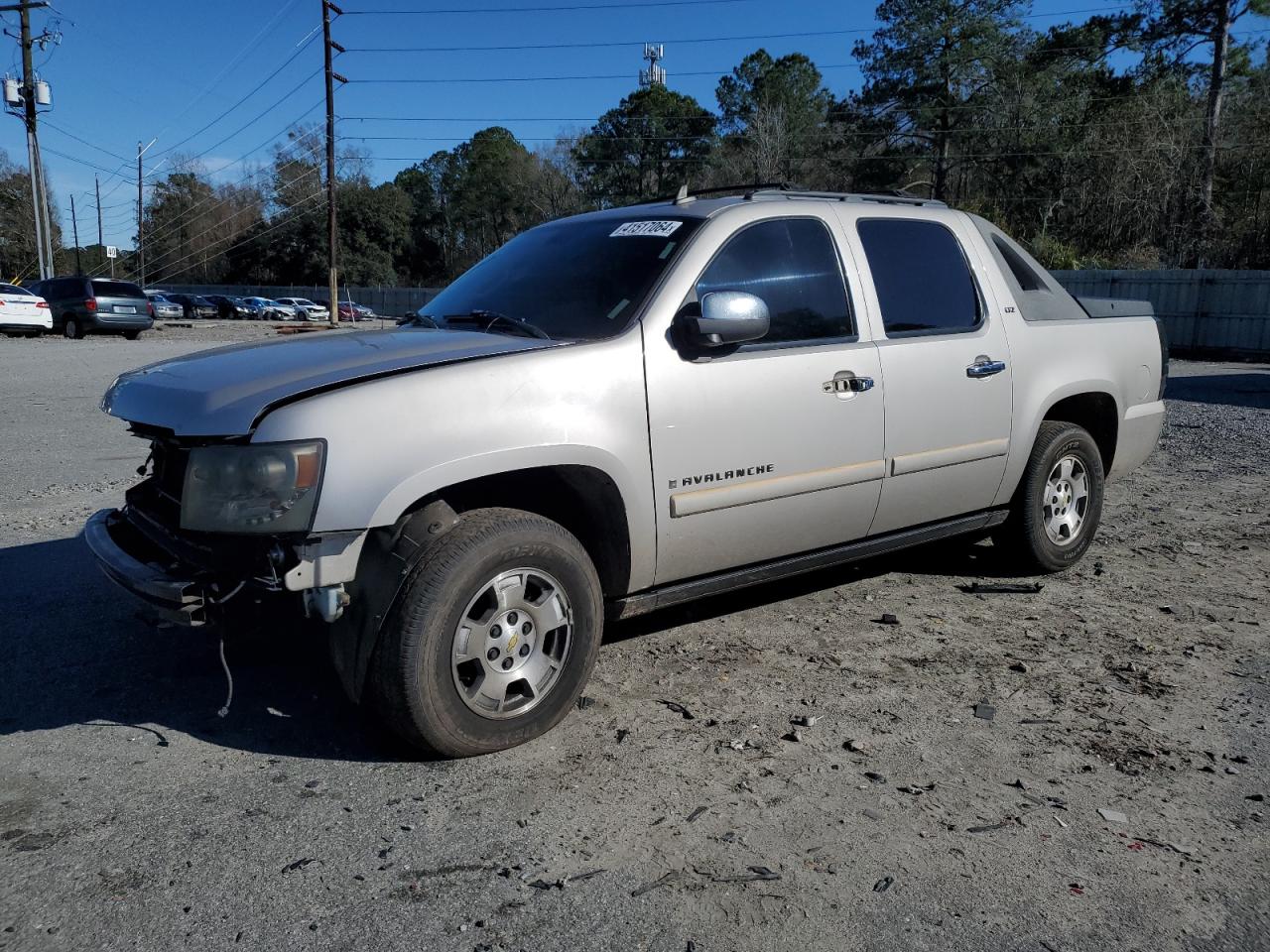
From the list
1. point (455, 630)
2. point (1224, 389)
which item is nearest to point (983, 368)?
point (455, 630)

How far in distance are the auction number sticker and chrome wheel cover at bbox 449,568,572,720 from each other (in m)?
1.59

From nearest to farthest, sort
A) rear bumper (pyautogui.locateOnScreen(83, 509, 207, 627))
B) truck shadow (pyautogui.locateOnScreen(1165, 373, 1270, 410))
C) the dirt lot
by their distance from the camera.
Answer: the dirt lot, rear bumper (pyautogui.locateOnScreen(83, 509, 207, 627)), truck shadow (pyautogui.locateOnScreen(1165, 373, 1270, 410))

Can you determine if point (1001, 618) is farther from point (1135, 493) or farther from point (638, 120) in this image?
point (638, 120)

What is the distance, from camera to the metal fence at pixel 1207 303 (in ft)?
85.0

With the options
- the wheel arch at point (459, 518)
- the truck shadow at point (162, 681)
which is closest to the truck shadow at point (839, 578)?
the wheel arch at point (459, 518)

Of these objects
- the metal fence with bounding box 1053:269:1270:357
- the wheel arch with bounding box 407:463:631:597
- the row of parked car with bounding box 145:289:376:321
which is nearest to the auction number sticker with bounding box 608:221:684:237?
the wheel arch with bounding box 407:463:631:597

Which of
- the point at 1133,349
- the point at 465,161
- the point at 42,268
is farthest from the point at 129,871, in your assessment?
the point at 465,161

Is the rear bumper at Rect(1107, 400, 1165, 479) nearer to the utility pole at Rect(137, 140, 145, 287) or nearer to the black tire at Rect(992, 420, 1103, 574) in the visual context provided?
the black tire at Rect(992, 420, 1103, 574)

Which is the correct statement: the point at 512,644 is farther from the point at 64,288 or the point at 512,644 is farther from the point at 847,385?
the point at 64,288

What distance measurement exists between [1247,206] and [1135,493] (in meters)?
34.2

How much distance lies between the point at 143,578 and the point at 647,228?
93.3 inches

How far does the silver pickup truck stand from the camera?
3.15 m

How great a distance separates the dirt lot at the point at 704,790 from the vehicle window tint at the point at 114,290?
25.1m

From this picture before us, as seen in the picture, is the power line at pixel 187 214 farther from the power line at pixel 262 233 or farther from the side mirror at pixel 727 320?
the side mirror at pixel 727 320
